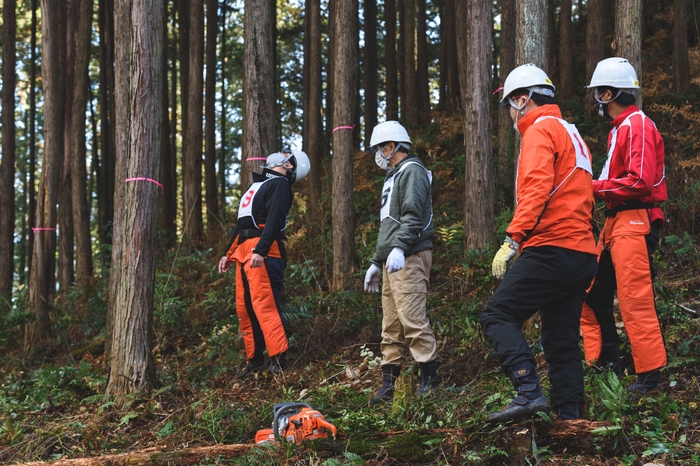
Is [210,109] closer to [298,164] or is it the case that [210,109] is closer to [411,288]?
[298,164]

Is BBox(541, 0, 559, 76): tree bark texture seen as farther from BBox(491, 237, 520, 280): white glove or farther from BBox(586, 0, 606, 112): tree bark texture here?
BBox(491, 237, 520, 280): white glove

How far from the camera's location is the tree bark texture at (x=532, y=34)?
693 cm

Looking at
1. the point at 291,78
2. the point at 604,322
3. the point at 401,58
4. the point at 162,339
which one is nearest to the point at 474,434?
the point at 604,322

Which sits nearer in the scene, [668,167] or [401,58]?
[668,167]

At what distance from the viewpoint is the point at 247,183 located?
10.3 m

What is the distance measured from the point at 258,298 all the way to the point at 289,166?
5.16 feet

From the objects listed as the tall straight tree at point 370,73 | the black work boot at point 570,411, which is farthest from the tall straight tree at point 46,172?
the black work boot at point 570,411

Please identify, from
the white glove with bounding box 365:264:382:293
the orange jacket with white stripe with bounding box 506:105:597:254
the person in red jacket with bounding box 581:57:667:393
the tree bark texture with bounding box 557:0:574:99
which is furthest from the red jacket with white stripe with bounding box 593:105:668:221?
the tree bark texture with bounding box 557:0:574:99

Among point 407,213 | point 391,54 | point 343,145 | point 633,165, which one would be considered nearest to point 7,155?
point 343,145

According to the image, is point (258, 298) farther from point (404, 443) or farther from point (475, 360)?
point (404, 443)

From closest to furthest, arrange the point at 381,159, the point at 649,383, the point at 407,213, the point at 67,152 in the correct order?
the point at 649,383 → the point at 407,213 → the point at 381,159 → the point at 67,152

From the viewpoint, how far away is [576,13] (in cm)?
2809

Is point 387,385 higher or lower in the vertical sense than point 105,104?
lower

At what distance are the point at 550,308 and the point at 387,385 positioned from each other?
2.09 meters
